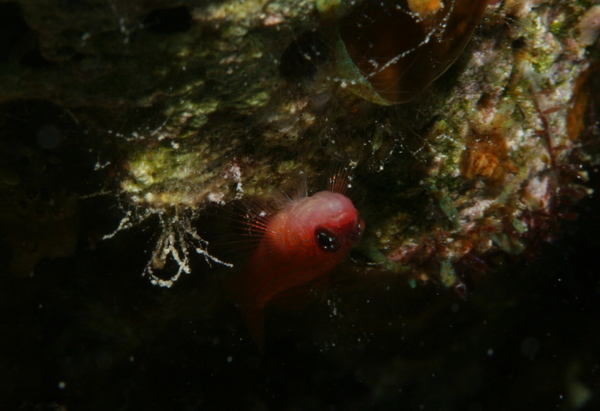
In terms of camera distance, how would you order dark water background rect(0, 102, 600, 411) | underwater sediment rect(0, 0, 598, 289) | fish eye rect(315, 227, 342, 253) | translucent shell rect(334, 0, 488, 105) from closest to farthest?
1. underwater sediment rect(0, 0, 598, 289)
2. translucent shell rect(334, 0, 488, 105)
3. fish eye rect(315, 227, 342, 253)
4. dark water background rect(0, 102, 600, 411)

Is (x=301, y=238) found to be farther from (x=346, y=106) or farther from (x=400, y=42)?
(x=400, y=42)

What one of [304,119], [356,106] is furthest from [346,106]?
[304,119]

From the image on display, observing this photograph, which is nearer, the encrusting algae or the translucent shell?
the encrusting algae

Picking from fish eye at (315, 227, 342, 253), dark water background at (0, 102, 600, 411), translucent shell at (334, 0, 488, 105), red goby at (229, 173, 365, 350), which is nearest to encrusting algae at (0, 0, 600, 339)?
translucent shell at (334, 0, 488, 105)

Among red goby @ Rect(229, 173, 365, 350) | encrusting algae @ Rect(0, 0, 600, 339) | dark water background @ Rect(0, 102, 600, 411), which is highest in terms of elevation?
encrusting algae @ Rect(0, 0, 600, 339)

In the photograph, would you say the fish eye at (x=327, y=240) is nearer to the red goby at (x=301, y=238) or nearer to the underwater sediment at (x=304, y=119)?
the red goby at (x=301, y=238)

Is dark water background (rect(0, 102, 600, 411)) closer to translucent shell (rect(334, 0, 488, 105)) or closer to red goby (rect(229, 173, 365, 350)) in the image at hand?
red goby (rect(229, 173, 365, 350))

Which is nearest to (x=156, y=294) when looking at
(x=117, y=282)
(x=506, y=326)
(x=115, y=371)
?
(x=117, y=282)

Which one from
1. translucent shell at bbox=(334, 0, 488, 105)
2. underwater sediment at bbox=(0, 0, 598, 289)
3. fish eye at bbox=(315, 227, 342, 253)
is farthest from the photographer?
fish eye at bbox=(315, 227, 342, 253)
